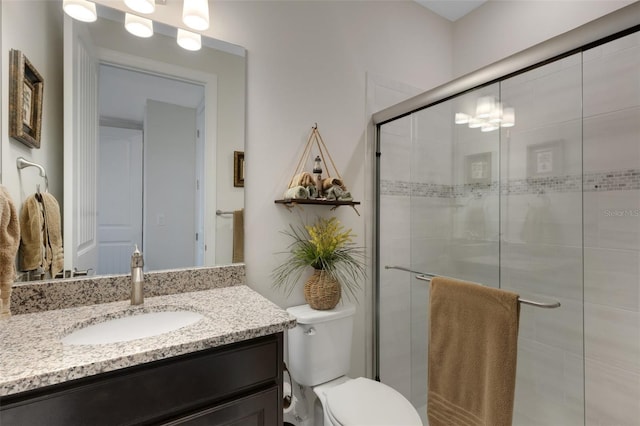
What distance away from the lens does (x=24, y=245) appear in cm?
105

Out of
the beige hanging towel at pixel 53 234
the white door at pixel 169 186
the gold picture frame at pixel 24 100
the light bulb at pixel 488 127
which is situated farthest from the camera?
the light bulb at pixel 488 127

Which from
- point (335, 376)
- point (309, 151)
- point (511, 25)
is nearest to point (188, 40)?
point (309, 151)

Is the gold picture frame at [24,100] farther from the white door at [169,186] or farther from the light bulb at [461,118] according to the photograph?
the light bulb at [461,118]

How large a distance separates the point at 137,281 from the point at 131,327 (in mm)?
160

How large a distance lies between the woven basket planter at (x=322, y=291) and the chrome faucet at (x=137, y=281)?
71 cm

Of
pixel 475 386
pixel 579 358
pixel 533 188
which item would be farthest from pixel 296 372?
pixel 533 188

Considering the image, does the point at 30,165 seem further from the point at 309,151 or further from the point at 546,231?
the point at 546,231

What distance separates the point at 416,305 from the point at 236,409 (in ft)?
4.22

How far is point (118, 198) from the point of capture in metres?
1.26

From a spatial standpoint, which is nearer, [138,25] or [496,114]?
[138,25]

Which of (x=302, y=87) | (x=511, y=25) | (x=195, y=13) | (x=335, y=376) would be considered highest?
(x=511, y=25)

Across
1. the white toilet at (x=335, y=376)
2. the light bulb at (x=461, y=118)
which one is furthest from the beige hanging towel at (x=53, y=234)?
the light bulb at (x=461, y=118)

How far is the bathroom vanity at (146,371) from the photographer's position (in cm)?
71

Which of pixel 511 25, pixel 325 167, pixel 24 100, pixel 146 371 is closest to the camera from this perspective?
pixel 146 371
